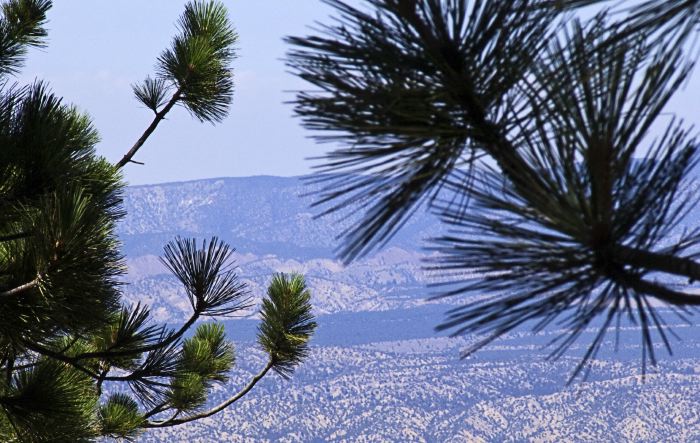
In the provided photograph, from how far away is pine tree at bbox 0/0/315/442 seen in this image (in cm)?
228

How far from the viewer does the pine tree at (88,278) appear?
2.28 meters

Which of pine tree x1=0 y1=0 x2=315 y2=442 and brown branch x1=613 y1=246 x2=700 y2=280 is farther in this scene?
pine tree x1=0 y1=0 x2=315 y2=442

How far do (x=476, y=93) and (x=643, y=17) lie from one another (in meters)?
0.22

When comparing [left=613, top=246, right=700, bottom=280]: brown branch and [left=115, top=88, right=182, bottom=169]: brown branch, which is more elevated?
[left=115, top=88, right=182, bottom=169]: brown branch

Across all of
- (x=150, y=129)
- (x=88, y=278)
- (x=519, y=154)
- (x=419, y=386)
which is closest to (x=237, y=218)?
(x=419, y=386)

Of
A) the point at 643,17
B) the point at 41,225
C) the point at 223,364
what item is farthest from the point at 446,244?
the point at 223,364

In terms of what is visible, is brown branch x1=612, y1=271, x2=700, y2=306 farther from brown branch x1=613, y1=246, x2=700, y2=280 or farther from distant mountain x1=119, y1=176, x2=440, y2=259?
distant mountain x1=119, y1=176, x2=440, y2=259

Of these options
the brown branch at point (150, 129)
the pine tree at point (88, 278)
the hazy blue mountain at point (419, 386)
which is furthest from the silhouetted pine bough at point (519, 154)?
the hazy blue mountain at point (419, 386)

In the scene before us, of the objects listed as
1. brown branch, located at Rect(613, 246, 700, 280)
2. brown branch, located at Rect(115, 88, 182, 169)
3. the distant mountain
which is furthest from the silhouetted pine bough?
the distant mountain

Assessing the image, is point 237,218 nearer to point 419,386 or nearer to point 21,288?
point 419,386

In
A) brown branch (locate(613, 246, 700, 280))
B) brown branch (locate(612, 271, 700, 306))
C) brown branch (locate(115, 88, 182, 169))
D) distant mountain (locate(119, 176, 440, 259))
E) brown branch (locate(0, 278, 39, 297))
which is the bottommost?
brown branch (locate(0, 278, 39, 297))

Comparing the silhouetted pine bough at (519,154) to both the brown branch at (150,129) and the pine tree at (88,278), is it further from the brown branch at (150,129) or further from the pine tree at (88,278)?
the brown branch at (150,129)

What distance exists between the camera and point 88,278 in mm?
2275

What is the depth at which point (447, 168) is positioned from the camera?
1307 mm
